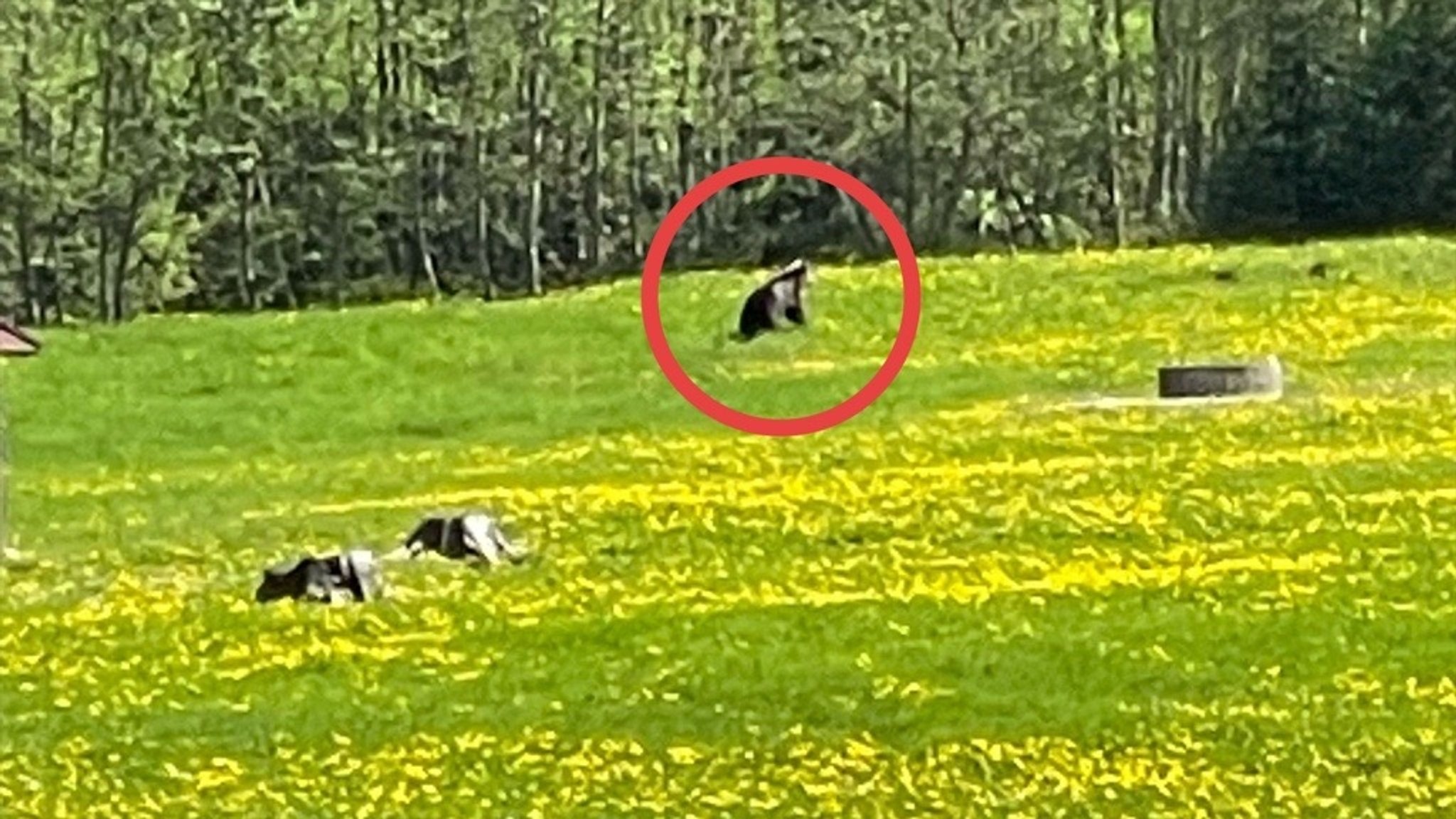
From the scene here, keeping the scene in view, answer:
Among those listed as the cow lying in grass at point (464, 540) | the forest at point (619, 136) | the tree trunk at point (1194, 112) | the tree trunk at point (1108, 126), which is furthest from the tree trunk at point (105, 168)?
the cow lying in grass at point (464, 540)

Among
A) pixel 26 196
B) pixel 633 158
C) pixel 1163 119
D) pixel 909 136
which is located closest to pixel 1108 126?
pixel 1163 119

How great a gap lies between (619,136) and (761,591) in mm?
79974

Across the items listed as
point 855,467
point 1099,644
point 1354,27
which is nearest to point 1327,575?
point 1099,644

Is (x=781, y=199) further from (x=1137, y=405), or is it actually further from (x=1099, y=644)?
(x=1099, y=644)

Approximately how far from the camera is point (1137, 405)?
2199 inches

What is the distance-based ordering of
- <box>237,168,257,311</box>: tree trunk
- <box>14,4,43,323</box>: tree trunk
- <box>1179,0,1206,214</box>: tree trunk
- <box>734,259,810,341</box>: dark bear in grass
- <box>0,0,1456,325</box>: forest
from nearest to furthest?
<box>734,259,810,341</box>: dark bear in grass, <box>14,4,43,323</box>: tree trunk, <box>237,168,257,311</box>: tree trunk, <box>0,0,1456,325</box>: forest, <box>1179,0,1206,214</box>: tree trunk

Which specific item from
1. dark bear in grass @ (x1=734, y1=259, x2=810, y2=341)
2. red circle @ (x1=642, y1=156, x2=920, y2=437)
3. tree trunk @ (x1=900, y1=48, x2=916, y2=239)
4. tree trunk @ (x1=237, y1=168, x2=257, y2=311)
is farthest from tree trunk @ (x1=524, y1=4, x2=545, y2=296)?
red circle @ (x1=642, y1=156, x2=920, y2=437)

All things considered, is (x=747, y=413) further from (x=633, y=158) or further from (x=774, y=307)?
(x=633, y=158)

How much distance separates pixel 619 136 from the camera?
11594cm

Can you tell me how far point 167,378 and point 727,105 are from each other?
48.6m

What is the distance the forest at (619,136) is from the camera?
107812mm

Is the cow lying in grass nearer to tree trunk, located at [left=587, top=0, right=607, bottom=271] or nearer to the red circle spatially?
the red circle

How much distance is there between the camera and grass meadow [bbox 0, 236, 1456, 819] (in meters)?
26.1

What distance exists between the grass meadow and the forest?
121ft
